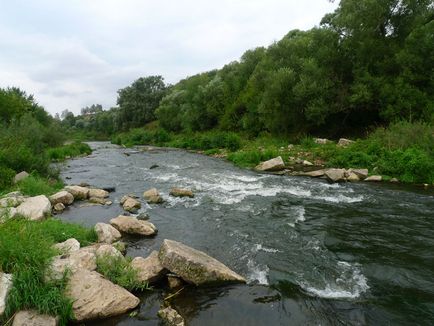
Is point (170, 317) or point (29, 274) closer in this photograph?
point (29, 274)

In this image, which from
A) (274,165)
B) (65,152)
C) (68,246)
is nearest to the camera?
(68,246)

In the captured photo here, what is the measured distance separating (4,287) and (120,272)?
2.20 metres

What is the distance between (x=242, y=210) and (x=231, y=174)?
7.88 meters

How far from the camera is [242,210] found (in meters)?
12.4

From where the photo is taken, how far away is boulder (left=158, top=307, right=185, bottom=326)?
228 inches

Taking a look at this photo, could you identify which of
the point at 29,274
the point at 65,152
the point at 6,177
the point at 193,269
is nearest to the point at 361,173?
the point at 193,269

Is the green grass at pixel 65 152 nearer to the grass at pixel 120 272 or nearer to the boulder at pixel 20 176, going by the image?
the boulder at pixel 20 176

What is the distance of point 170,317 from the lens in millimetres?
5891

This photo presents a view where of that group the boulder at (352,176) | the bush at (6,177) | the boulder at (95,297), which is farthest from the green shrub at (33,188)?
the boulder at (352,176)

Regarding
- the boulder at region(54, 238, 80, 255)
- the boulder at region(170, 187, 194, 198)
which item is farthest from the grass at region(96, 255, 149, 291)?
the boulder at region(170, 187, 194, 198)

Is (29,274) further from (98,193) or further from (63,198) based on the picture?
(98,193)

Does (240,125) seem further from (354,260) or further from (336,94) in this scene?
(354,260)

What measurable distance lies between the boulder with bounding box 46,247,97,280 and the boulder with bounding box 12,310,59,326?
0.71 metres

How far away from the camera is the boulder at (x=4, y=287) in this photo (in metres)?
5.21
